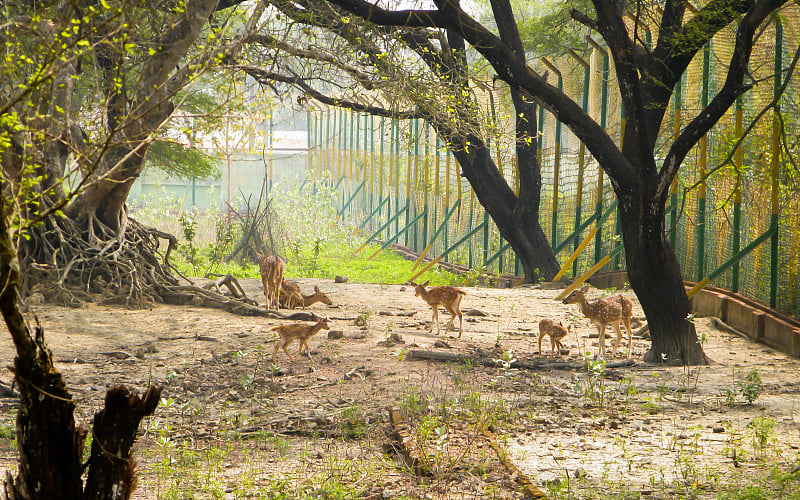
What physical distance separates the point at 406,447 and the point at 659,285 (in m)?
3.77

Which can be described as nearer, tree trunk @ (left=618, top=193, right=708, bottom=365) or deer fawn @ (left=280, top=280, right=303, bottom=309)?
tree trunk @ (left=618, top=193, right=708, bottom=365)

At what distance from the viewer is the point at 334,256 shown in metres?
23.7

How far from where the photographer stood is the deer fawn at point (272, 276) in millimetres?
10117

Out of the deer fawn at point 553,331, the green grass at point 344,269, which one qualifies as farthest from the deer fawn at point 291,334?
the green grass at point 344,269

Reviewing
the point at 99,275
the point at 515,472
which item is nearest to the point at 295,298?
the point at 99,275

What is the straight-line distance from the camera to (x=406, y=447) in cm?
504

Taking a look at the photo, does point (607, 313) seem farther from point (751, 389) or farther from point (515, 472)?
point (515, 472)

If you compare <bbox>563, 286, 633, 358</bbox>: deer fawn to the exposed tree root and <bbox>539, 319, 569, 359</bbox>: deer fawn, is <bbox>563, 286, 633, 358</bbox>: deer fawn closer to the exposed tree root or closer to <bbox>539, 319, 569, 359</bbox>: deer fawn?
<bbox>539, 319, 569, 359</bbox>: deer fawn

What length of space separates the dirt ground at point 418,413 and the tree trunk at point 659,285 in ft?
0.96

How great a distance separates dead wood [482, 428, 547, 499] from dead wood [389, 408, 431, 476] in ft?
1.53

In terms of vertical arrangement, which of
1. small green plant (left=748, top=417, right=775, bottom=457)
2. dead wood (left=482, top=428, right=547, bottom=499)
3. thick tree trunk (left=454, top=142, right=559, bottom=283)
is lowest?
dead wood (left=482, top=428, right=547, bottom=499)

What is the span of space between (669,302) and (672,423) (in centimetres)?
220

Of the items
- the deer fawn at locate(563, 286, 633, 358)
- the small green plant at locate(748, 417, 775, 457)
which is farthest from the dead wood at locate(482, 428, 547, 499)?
the deer fawn at locate(563, 286, 633, 358)

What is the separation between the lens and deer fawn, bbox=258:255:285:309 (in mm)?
10117
